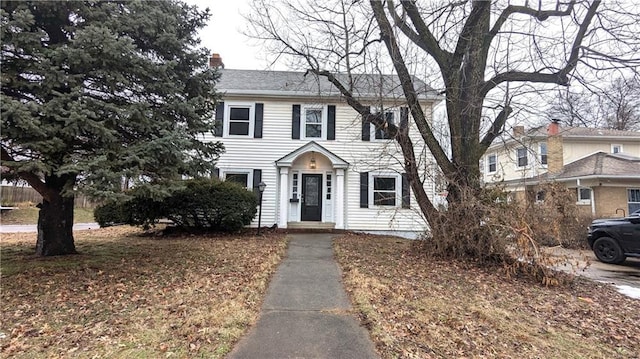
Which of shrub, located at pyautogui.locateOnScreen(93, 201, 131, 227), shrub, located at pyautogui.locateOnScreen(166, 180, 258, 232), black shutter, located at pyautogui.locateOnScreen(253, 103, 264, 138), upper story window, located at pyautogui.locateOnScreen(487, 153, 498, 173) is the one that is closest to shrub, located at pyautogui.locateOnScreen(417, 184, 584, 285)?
shrub, located at pyautogui.locateOnScreen(166, 180, 258, 232)

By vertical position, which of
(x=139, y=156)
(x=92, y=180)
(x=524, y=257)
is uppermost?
(x=139, y=156)

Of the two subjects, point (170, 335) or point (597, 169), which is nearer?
point (170, 335)

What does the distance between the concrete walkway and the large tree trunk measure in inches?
170

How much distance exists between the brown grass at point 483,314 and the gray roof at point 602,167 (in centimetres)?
998

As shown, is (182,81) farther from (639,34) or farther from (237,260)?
(639,34)

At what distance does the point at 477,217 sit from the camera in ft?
20.7

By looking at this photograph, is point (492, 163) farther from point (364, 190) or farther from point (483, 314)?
point (483, 314)

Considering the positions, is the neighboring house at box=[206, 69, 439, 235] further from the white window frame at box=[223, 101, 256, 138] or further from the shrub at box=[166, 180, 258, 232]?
the shrub at box=[166, 180, 258, 232]

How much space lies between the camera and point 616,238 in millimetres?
8070

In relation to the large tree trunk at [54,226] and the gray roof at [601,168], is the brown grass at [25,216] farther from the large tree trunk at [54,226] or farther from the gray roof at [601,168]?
the gray roof at [601,168]

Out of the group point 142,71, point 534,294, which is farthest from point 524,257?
point 142,71

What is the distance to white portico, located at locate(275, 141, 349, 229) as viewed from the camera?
12.0 m

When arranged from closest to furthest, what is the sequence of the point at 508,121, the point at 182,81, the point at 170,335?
the point at 170,335
the point at 182,81
the point at 508,121

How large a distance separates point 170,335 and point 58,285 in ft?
8.93
